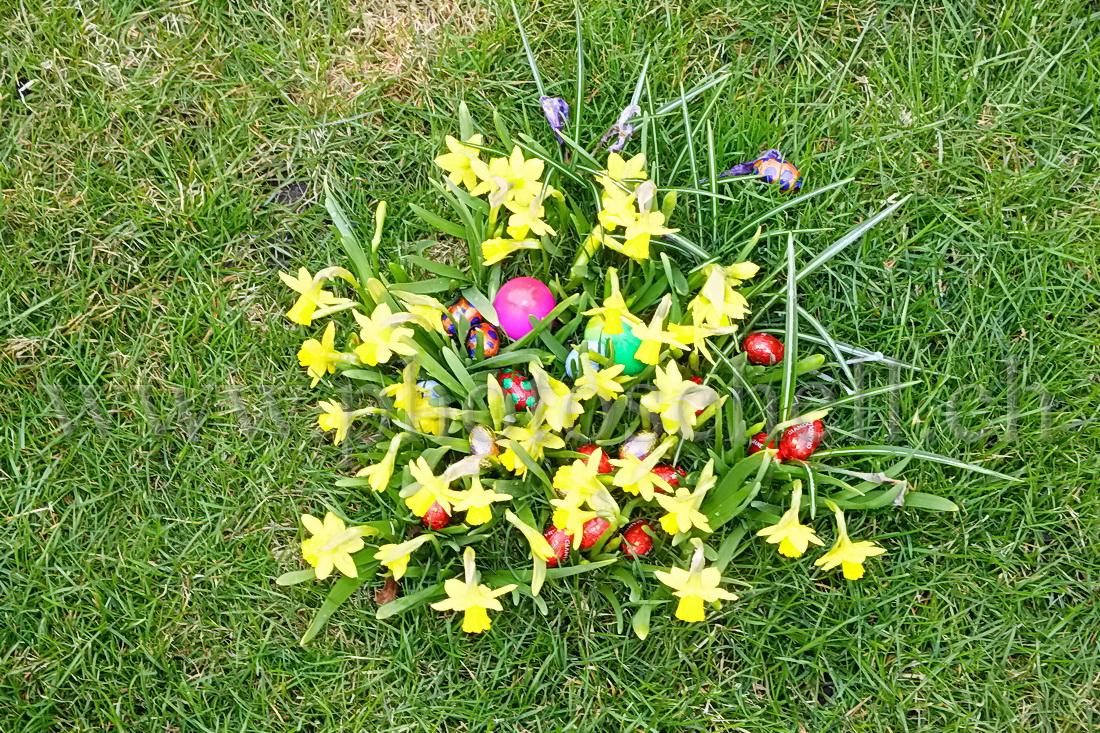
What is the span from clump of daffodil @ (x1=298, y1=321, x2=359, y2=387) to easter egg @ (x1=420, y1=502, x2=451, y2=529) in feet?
1.33

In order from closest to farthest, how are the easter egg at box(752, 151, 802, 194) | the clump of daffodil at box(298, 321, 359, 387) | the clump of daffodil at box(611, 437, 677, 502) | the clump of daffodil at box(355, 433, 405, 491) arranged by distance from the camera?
the clump of daffodil at box(611, 437, 677, 502) → the clump of daffodil at box(355, 433, 405, 491) → the clump of daffodil at box(298, 321, 359, 387) → the easter egg at box(752, 151, 802, 194)

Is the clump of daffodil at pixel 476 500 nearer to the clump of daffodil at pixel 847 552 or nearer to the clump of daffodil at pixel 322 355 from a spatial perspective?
the clump of daffodil at pixel 322 355

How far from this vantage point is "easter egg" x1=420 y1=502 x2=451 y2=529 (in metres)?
1.95

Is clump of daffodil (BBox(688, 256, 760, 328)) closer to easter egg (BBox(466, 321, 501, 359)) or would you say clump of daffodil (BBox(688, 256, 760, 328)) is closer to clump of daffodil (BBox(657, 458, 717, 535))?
clump of daffodil (BBox(657, 458, 717, 535))

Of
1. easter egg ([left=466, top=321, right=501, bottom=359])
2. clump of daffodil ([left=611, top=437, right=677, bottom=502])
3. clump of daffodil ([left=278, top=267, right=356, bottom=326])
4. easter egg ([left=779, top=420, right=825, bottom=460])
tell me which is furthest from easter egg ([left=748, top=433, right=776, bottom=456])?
clump of daffodil ([left=278, top=267, right=356, bottom=326])

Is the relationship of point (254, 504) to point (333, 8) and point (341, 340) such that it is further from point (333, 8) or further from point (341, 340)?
point (333, 8)

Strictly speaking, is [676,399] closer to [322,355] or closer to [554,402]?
[554,402]

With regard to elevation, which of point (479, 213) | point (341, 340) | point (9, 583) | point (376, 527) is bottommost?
point (9, 583)

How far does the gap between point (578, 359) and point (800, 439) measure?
0.56 meters

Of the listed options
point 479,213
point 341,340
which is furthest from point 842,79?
point 341,340

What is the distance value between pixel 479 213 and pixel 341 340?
509 mm

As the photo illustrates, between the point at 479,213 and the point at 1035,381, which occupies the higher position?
the point at 479,213

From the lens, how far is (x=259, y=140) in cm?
239

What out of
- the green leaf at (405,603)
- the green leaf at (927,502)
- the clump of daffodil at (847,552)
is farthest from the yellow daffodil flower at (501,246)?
the green leaf at (927,502)
